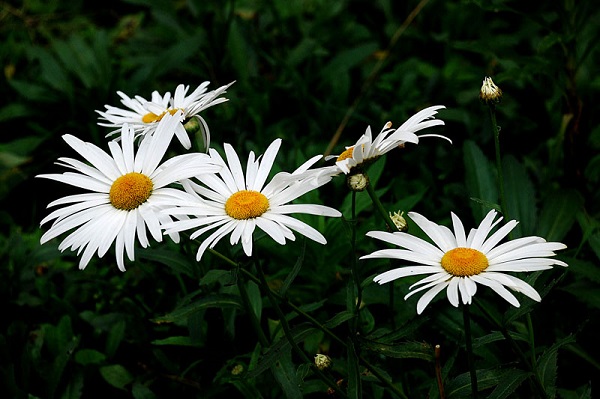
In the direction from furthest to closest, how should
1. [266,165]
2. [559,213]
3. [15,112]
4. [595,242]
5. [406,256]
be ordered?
[15,112] → [559,213] → [595,242] → [266,165] → [406,256]

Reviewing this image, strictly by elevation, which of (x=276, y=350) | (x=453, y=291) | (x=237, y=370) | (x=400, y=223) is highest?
(x=400, y=223)

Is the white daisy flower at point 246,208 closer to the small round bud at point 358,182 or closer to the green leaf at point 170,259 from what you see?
the small round bud at point 358,182

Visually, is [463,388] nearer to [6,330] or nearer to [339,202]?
[339,202]

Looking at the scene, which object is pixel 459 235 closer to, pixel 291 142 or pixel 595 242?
pixel 595 242

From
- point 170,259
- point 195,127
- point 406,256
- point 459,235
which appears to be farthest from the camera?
point 170,259

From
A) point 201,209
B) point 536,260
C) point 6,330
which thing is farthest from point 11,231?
point 536,260

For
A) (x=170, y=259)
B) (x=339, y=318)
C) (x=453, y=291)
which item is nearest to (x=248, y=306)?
(x=339, y=318)
